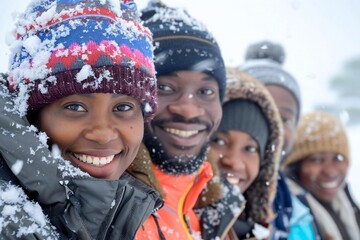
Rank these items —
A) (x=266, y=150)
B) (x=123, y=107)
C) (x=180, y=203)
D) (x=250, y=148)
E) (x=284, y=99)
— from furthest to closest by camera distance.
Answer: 1. (x=284, y=99)
2. (x=266, y=150)
3. (x=250, y=148)
4. (x=180, y=203)
5. (x=123, y=107)

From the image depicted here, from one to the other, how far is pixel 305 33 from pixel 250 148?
1528 centimetres

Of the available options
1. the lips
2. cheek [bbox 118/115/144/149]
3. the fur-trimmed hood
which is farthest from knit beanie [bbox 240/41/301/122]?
cheek [bbox 118/115/144/149]

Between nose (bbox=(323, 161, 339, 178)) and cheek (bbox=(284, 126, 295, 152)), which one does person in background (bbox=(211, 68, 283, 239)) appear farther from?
nose (bbox=(323, 161, 339, 178))

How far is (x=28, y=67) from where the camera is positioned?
187 centimetres

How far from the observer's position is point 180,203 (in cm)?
271

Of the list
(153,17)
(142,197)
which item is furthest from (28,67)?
(153,17)

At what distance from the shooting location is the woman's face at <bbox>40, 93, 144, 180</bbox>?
187 centimetres

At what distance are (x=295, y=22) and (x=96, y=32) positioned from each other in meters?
17.3

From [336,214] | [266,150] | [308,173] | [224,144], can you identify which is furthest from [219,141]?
[336,214]

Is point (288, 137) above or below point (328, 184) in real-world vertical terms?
above

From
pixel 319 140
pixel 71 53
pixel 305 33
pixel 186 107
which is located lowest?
pixel 305 33

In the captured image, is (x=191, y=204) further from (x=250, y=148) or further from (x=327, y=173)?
(x=327, y=173)

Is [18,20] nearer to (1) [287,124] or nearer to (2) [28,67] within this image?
(2) [28,67]

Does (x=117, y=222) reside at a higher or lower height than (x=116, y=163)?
lower
